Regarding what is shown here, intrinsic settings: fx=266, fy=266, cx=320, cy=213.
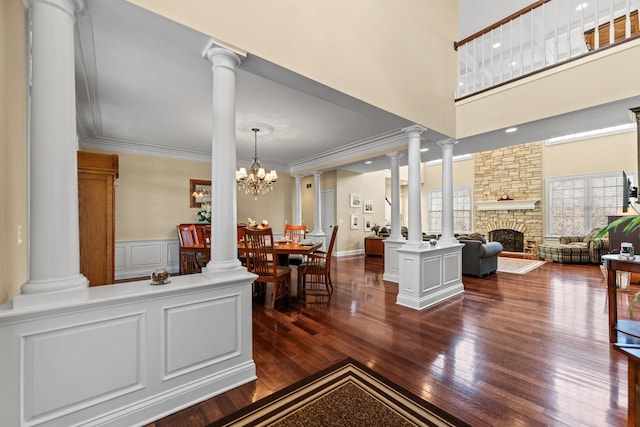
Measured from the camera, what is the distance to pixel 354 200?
342 inches

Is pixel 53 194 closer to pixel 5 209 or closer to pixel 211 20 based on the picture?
pixel 5 209

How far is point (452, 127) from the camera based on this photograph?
4309 millimetres

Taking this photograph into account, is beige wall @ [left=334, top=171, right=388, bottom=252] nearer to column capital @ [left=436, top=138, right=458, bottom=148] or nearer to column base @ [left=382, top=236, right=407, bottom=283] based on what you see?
column base @ [left=382, top=236, right=407, bottom=283]

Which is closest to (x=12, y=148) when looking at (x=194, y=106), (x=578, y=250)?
(x=194, y=106)

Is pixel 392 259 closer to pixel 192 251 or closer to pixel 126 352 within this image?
pixel 192 251

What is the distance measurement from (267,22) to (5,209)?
2.09 m

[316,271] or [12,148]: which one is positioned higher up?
[12,148]

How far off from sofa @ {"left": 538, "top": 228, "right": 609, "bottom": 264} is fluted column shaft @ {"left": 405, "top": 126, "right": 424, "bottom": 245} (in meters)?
5.57

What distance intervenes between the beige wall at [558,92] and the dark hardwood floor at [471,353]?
2.62m

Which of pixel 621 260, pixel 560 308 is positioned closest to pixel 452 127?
pixel 621 260

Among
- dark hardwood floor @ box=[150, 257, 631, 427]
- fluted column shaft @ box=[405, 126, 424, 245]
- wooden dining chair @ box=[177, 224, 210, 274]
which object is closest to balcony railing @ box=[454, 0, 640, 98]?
fluted column shaft @ box=[405, 126, 424, 245]

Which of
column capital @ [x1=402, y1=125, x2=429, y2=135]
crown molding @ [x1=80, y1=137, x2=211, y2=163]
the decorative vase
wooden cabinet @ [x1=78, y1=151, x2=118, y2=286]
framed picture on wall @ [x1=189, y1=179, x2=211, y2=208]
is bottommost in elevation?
the decorative vase

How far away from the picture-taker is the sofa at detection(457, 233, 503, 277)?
17.6ft

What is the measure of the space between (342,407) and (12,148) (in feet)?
8.20
